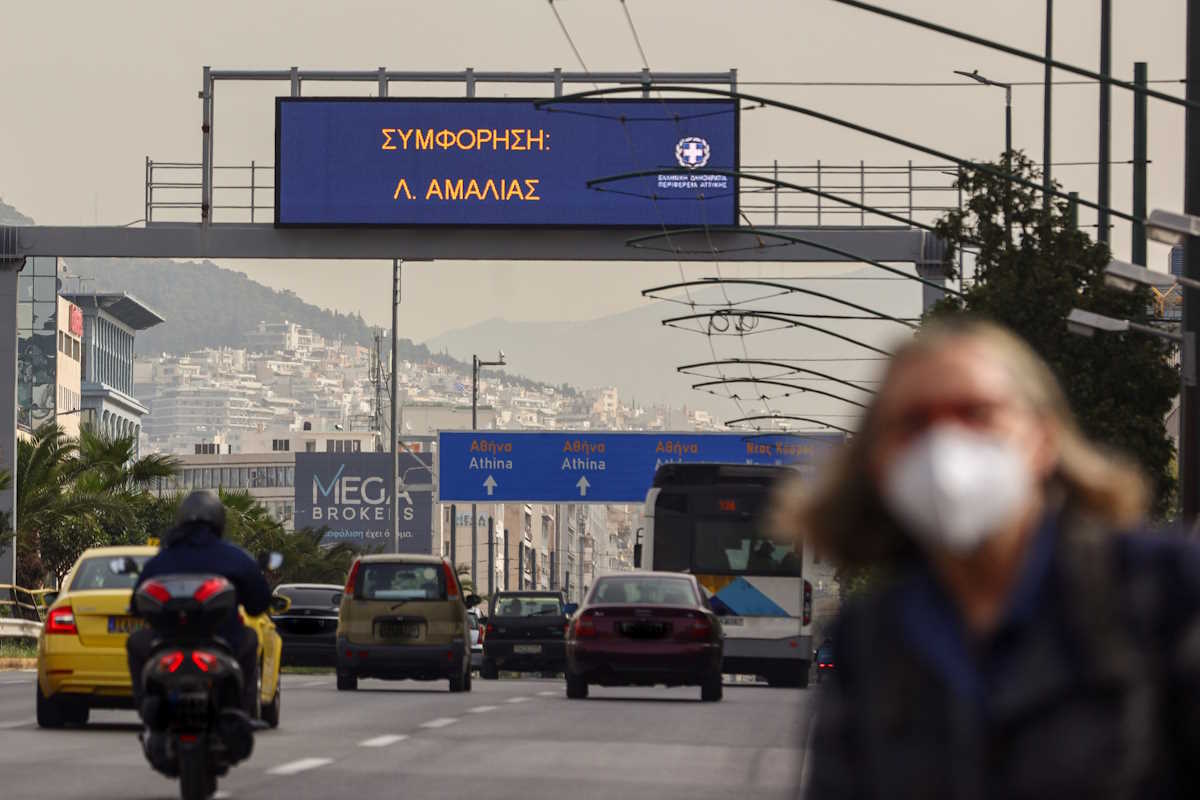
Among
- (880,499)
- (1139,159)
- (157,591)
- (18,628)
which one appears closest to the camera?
(880,499)

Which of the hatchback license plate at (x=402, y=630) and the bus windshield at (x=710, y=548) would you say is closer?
the hatchback license plate at (x=402, y=630)

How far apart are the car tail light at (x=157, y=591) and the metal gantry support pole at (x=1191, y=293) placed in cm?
1263

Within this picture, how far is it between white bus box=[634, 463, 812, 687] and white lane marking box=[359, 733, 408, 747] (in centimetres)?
1895

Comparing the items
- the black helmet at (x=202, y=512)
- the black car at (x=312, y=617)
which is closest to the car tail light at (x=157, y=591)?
the black helmet at (x=202, y=512)

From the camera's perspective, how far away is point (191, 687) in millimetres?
12109

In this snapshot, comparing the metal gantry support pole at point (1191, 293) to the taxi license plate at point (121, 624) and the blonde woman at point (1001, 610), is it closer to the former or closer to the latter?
the taxi license plate at point (121, 624)

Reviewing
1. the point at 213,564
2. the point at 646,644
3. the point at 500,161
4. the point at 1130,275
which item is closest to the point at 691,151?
the point at 500,161

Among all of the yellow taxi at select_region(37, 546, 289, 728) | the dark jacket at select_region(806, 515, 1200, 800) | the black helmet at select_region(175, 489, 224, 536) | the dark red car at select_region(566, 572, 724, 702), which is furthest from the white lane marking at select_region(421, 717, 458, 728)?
the dark jacket at select_region(806, 515, 1200, 800)

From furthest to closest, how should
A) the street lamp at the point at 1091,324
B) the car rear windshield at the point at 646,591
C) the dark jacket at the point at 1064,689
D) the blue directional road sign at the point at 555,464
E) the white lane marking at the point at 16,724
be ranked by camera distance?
the blue directional road sign at the point at 555,464 < the street lamp at the point at 1091,324 < the car rear windshield at the point at 646,591 < the white lane marking at the point at 16,724 < the dark jacket at the point at 1064,689

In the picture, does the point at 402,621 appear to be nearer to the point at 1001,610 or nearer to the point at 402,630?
the point at 402,630

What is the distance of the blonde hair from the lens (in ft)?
11.8

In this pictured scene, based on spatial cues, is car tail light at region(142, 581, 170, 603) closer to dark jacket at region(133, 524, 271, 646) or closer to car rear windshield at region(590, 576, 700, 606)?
dark jacket at region(133, 524, 271, 646)

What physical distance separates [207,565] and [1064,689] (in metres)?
9.48

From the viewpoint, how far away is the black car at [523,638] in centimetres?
5172
